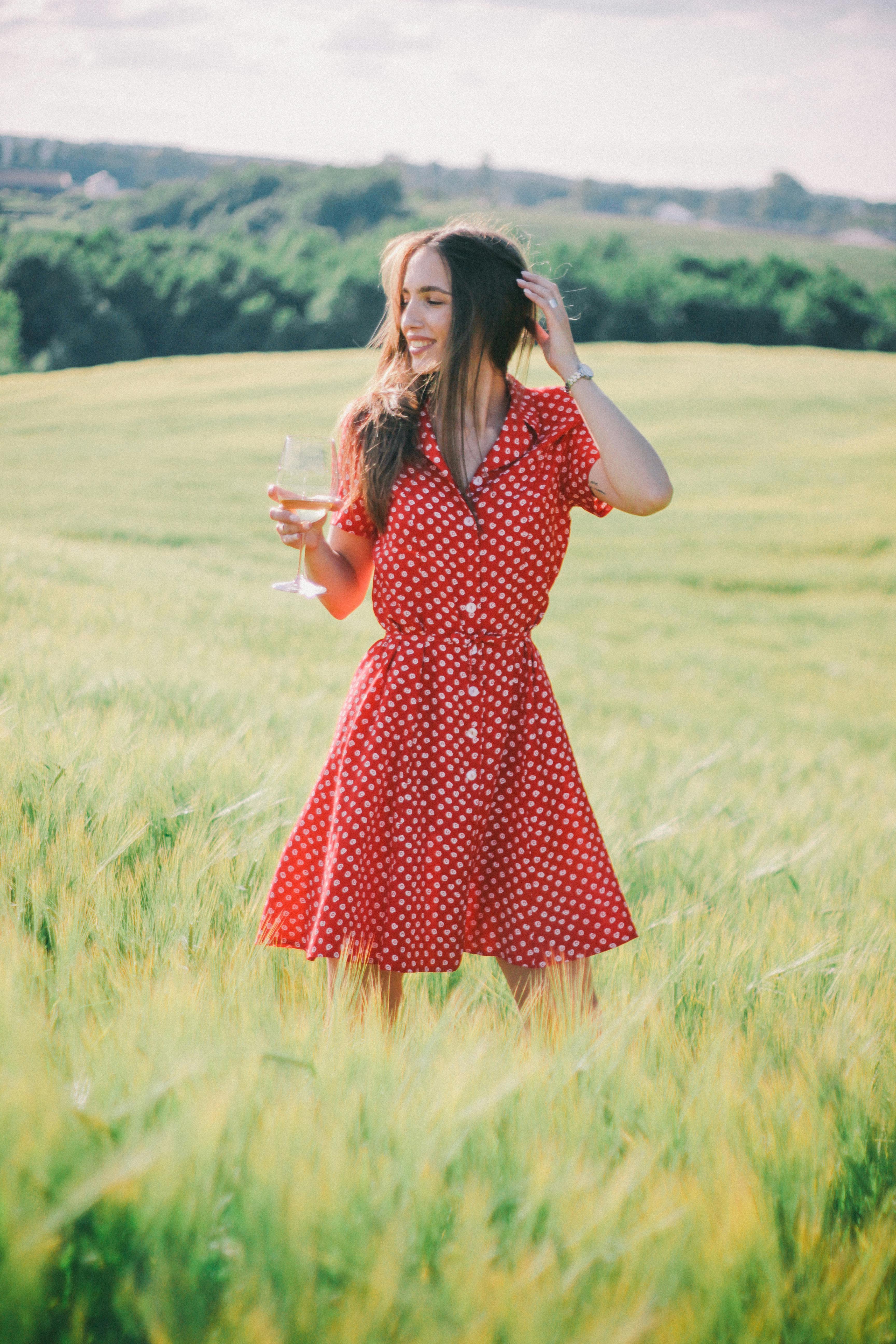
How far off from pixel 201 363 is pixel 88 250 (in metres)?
4.31

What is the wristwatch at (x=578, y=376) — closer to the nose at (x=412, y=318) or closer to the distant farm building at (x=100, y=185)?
the nose at (x=412, y=318)

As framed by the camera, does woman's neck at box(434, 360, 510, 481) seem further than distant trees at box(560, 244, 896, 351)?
No

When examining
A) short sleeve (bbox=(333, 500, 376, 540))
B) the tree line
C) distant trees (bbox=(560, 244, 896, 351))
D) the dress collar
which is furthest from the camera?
distant trees (bbox=(560, 244, 896, 351))

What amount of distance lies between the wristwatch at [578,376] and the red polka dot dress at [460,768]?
0.13 meters

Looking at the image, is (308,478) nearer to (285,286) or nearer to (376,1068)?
(376,1068)

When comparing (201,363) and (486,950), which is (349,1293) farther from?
(201,363)

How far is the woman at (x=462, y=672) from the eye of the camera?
2.38 m

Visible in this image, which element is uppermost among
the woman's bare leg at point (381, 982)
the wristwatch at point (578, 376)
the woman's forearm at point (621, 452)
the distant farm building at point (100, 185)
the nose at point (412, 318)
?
the distant farm building at point (100, 185)

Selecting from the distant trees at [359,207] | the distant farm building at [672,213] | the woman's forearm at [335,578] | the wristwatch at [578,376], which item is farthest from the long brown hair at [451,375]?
the distant farm building at [672,213]

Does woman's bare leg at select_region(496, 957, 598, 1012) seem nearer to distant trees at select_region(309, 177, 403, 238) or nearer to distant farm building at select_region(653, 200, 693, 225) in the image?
distant trees at select_region(309, 177, 403, 238)

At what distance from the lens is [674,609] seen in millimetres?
14188

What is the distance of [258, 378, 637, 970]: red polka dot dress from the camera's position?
2377 millimetres

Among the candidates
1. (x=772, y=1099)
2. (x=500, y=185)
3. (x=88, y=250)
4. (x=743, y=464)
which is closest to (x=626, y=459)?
(x=772, y=1099)

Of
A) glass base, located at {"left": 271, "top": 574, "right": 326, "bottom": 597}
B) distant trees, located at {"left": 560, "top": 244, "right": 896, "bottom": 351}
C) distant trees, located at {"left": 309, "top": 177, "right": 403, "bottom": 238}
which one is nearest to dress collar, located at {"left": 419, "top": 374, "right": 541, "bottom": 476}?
glass base, located at {"left": 271, "top": 574, "right": 326, "bottom": 597}
